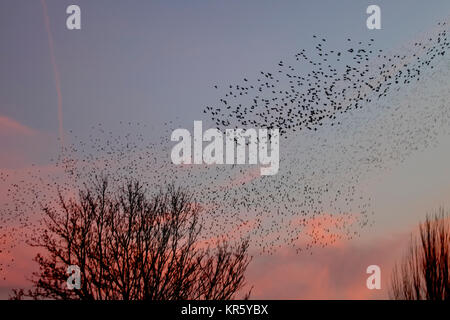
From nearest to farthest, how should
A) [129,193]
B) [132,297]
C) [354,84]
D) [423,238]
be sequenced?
[354,84] < [423,238] < [132,297] < [129,193]

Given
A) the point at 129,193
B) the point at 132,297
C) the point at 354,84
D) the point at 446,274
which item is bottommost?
the point at 132,297

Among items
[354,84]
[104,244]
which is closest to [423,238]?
[354,84]

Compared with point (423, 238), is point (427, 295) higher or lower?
lower
